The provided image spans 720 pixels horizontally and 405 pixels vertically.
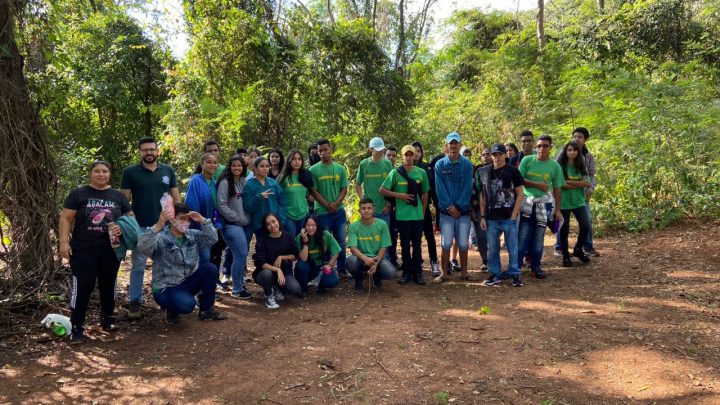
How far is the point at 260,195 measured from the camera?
17.6 feet

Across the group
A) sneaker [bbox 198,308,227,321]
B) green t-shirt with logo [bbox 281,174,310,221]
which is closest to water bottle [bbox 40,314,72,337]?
sneaker [bbox 198,308,227,321]

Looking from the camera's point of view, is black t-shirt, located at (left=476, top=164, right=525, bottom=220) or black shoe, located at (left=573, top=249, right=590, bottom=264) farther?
black shoe, located at (left=573, top=249, right=590, bottom=264)

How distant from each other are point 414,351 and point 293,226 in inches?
99.2

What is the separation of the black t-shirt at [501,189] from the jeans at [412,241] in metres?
0.90

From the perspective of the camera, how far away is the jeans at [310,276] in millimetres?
5516

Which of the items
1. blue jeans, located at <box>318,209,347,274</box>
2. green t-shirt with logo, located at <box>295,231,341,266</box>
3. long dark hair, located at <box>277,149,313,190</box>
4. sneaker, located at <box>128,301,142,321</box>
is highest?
long dark hair, located at <box>277,149,313,190</box>

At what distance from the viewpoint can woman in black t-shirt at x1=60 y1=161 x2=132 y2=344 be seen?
4.14 meters

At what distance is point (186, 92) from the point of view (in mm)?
11242

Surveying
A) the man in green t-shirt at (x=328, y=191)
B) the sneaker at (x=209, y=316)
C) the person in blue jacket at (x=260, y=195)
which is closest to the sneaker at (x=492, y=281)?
the man in green t-shirt at (x=328, y=191)

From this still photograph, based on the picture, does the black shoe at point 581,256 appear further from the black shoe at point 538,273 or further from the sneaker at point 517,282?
the sneaker at point 517,282

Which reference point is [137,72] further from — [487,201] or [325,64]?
[487,201]

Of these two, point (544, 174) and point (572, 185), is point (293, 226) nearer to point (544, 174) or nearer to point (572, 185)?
point (544, 174)

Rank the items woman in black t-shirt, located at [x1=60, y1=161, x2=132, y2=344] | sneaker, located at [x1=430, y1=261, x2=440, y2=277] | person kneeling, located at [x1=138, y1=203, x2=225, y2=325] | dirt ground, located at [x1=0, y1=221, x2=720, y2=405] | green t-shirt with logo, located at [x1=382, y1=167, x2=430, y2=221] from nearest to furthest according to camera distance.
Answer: dirt ground, located at [x1=0, y1=221, x2=720, y2=405]
woman in black t-shirt, located at [x1=60, y1=161, x2=132, y2=344]
person kneeling, located at [x1=138, y1=203, x2=225, y2=325]
green t-shirt with logo, located at [x1=382, y1=167, x2=430, y2=221]
sneaker, located at [x1=430, y1=261, x2=440, y2=277]

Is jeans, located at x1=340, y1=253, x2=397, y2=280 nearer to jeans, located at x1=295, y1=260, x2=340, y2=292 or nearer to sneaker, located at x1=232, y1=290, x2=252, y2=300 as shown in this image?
jeans, located at x1=295, y1=260, x2=340, y2=292
